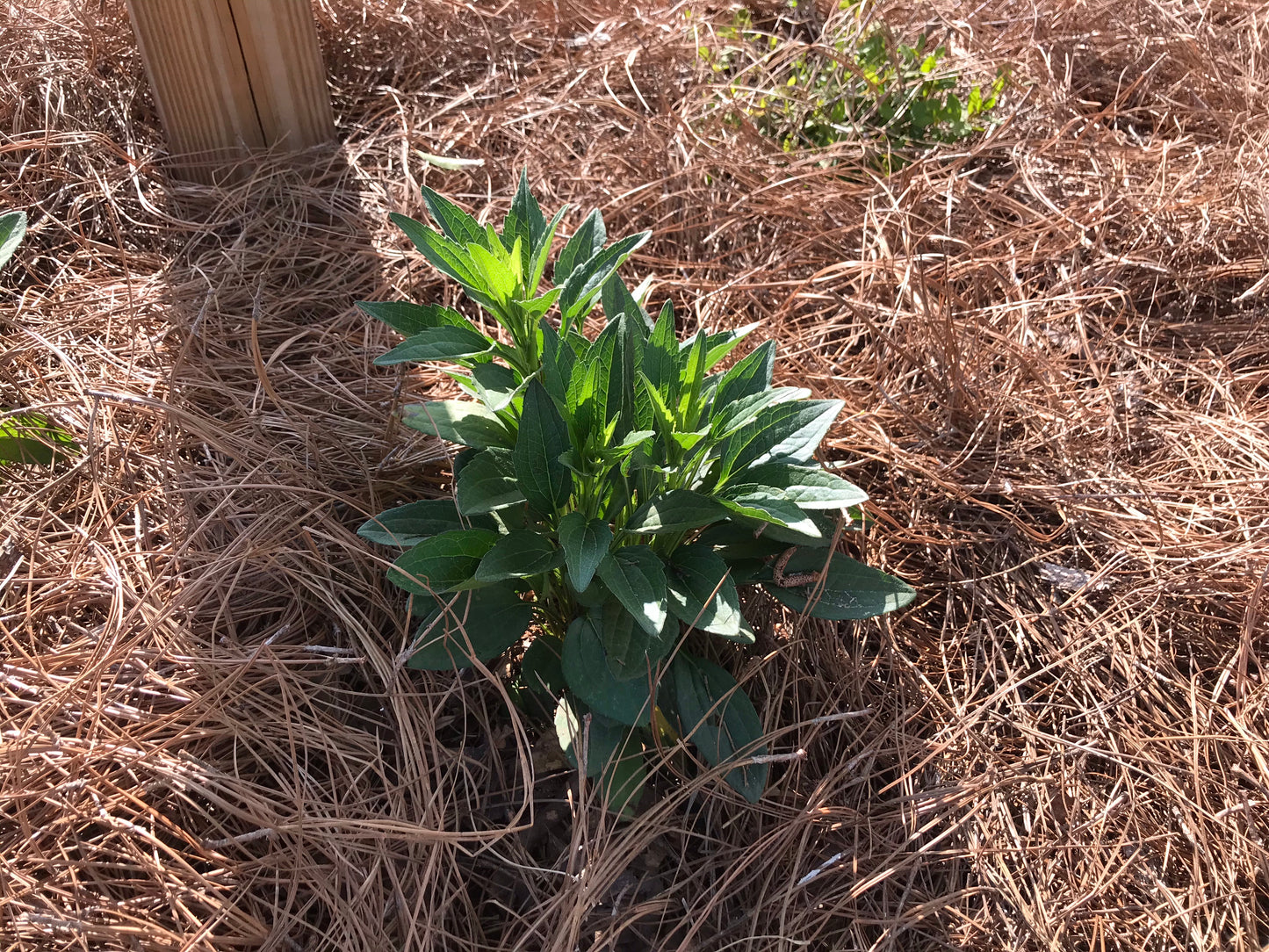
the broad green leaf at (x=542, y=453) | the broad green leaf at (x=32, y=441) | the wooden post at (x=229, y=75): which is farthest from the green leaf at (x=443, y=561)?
the wooden post at (x=229, y=75)

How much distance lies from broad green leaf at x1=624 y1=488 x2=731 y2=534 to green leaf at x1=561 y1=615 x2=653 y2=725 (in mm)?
201

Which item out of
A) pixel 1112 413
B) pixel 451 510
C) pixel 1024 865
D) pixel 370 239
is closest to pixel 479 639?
pixel 451 510

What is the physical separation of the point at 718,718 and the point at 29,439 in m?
1.46

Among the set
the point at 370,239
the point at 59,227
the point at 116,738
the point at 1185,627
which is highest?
the point at 59,227

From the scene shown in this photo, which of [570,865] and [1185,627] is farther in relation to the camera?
[1185,627]

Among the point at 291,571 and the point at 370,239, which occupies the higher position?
the point at 370,239

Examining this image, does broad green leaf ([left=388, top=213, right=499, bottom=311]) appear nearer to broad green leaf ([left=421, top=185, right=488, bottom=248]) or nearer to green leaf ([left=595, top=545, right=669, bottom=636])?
broad green leaf ([left=421, top=185, right=488, bottom=248])

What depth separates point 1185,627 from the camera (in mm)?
1749

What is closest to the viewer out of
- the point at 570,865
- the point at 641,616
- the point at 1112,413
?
the point at 641,616

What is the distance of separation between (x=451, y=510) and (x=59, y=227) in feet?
4.88

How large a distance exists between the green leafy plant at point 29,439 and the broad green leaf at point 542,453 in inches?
41.9

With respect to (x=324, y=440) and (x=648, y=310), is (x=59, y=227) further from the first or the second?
(x=648, y=310)

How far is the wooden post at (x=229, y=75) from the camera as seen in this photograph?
221 centimetres

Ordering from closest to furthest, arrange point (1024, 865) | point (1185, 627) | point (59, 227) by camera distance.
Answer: point (1024, 865) → point (1185, 627) → point (59, 227)
